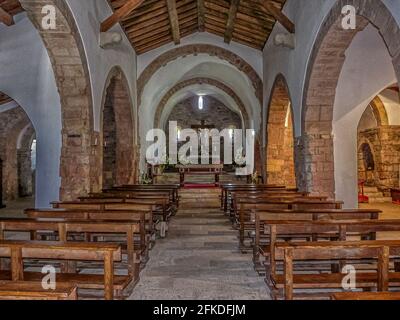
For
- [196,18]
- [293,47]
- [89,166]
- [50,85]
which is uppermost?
[196,18]

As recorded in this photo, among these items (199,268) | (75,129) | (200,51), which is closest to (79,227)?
(199,268)

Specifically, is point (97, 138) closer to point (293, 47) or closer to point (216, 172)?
point (293, 47)

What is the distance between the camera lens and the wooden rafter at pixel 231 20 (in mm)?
9487

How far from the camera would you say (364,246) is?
9.11ft

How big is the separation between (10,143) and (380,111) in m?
12.6

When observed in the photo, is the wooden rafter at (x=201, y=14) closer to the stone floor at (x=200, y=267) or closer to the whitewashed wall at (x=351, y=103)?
the whitewashed wall at (x=351, y=103)

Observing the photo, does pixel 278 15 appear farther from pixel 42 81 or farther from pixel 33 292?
pixel 33 292

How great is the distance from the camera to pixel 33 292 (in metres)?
1.94

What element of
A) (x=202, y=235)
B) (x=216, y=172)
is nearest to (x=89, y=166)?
(x=202, y=235)

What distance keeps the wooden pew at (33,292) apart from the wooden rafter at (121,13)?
6.89 m

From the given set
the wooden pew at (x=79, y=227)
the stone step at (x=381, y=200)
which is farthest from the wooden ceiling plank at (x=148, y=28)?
the stone step at (x=381, y=200)

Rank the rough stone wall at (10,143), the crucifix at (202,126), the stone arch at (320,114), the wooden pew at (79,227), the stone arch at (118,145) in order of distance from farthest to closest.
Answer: the crucifix at (202,126) → the rough stone wall at (10,143) → the stone arch at (118,145) → the stone arch at (320,114) → the wooden pew at (79,227)

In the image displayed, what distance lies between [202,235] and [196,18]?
7156mm

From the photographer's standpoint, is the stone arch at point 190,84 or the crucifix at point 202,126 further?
the crucifix at point 202,126
